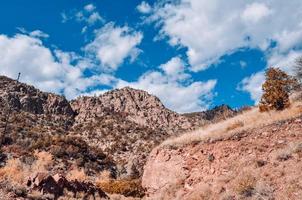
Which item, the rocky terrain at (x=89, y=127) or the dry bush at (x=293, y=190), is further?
the rocky terrain at (x=89, y=127)

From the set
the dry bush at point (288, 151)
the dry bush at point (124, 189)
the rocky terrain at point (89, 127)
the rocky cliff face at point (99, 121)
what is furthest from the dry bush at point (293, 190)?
the rocky cliff face at point (99, 121)

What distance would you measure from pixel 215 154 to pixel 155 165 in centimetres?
475

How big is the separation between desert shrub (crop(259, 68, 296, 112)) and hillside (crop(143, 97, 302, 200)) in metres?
1.15

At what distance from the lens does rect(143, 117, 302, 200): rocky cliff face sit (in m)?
17.4

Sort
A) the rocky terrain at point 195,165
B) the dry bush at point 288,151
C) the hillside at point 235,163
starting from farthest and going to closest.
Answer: the dry bush at point 288,151
the rocky terrain at point 195,165
the hillside at point 235,163

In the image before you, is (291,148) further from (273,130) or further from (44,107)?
(44,107)

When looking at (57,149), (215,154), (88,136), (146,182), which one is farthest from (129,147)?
(215,154)

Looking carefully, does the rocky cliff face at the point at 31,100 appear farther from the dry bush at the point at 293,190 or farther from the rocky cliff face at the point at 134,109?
the dry bush at the point at 293,190

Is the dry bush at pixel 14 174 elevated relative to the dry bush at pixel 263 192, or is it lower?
elevated

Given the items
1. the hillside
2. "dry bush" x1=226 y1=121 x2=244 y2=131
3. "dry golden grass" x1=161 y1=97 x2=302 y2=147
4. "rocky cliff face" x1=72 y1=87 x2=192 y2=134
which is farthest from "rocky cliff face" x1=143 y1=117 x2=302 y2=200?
"rocky cliff face" x1=72 y1=87 x2=192 y2=134

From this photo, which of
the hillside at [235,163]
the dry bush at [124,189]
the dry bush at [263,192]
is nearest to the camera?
the dry bush at [263,192]

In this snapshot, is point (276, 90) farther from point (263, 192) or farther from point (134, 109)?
point (134, 109)

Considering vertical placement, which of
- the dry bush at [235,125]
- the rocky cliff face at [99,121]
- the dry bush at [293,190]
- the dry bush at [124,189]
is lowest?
the dry bush at [293,190]

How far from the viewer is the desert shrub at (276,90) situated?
2909 cm
